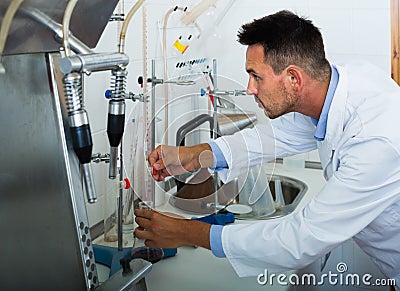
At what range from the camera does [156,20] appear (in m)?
1.85

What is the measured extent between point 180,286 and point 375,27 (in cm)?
142

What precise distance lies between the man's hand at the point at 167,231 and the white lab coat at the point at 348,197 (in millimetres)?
62

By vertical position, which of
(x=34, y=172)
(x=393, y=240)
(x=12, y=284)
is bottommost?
(x=393, y=240)

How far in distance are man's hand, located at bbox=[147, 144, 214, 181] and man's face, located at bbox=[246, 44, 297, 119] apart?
23 cm

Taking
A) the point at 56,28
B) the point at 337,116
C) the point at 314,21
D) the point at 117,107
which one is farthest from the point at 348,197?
the point at 314,21

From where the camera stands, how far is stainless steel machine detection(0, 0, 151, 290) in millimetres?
792

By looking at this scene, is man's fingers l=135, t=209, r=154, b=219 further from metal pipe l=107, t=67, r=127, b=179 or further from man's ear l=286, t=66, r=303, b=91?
man's ear l=286, t=66, r=303, b=91

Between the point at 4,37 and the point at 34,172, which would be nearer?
the point at 4,37

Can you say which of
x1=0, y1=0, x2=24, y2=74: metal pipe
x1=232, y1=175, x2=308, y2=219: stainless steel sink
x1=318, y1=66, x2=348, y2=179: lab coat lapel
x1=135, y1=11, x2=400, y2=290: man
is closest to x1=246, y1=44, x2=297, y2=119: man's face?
x1=135, y1=11, x2=400, y2=290: man

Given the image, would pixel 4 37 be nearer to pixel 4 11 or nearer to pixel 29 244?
pixel 4 11

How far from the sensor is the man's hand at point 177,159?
133cm

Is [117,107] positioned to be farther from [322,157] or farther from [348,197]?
[322,157]

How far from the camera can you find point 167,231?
1168mm

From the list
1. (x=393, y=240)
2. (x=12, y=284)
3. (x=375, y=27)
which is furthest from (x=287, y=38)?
(x=375, y=27)
